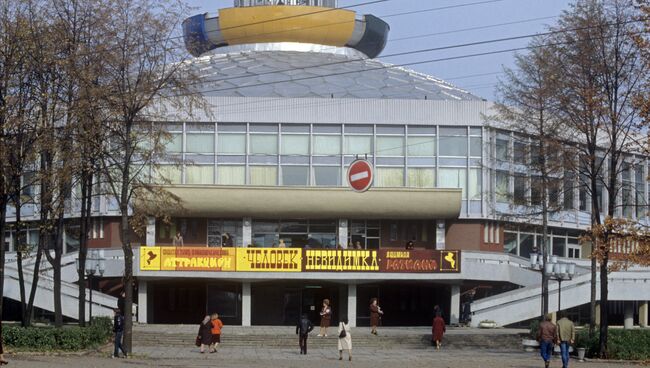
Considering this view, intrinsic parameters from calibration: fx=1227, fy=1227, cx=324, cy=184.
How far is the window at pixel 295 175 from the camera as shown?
62.1 metres

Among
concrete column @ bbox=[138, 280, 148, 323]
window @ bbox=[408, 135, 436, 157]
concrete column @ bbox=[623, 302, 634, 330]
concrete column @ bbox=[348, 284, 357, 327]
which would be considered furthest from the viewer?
window @ bbox=[408, 135, 436, 157]

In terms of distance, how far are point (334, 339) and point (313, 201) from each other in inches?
497

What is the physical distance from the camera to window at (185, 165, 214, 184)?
61.7 metres

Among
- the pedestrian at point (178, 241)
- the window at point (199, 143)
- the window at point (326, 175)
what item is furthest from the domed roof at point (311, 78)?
the pedestrian at point (178, 241)

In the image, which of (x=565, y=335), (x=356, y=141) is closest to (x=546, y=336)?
(x=565, y=335)

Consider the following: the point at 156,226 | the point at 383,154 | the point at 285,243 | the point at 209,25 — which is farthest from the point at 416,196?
the point at 209,25

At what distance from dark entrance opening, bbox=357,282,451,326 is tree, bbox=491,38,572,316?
14.6 metres

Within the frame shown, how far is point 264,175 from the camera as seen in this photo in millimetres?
62094

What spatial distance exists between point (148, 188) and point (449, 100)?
1068 inches

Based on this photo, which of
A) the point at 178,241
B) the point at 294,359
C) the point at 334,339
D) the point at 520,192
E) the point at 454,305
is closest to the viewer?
the point at 294,359

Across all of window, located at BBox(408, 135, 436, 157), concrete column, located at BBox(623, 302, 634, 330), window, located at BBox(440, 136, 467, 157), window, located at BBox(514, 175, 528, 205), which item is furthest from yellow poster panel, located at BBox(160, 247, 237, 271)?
concrete column, located at BBox(623, 302, 634, 330)

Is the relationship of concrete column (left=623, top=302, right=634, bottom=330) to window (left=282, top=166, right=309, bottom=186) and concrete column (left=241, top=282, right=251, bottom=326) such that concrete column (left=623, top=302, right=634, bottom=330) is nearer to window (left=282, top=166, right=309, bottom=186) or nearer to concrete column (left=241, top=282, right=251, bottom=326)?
window (left=282, top=166, right=309, bottom=186)

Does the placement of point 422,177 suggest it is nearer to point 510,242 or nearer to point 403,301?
point 403,301

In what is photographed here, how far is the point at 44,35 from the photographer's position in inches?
1531
